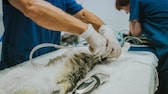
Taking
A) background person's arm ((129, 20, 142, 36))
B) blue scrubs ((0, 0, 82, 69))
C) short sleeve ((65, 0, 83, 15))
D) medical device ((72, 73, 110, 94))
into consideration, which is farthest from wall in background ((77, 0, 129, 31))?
medical device ((72, 73, 110, 94))

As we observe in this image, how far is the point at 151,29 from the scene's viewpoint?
162 centimetres

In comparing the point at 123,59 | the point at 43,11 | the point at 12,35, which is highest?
the point at 43,11

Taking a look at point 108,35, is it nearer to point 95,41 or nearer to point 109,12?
point 95,41

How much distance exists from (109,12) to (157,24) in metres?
1.11

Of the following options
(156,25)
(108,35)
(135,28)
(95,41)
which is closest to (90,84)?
(95,41)

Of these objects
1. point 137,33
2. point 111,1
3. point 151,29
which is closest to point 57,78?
point 151,29

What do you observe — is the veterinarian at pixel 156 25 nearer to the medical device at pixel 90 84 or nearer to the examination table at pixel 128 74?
the examination table at pixel 128 74

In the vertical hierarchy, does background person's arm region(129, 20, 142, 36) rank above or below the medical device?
above

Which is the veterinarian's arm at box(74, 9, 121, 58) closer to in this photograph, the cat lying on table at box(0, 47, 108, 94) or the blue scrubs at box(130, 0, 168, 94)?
the cat lying on table at box(0, 47, 108, 94)

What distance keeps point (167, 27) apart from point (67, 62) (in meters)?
0.90

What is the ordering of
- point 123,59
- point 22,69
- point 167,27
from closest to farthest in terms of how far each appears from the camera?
point 22,69, point 123,59, point 167,27

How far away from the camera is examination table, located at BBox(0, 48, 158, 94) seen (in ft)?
2.47

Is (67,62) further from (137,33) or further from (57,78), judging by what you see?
(137,33)

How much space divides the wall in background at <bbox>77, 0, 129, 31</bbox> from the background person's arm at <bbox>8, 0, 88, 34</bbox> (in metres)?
1.72
